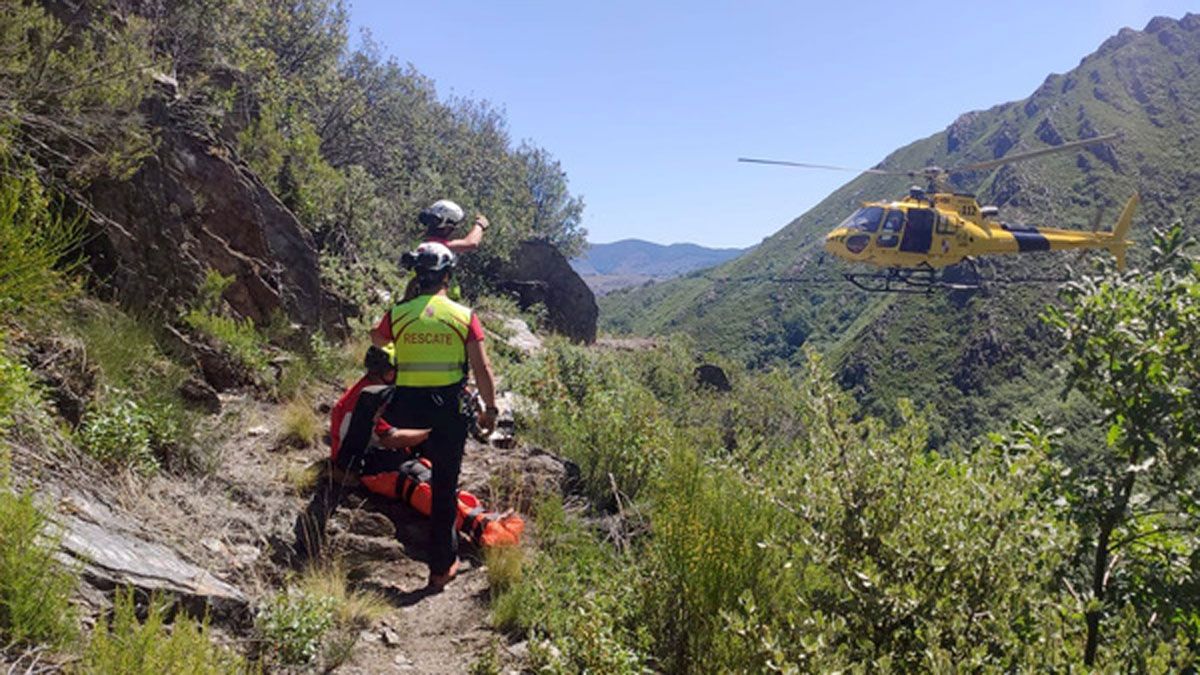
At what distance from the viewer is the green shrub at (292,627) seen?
289 cm

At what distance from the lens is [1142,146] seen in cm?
8938

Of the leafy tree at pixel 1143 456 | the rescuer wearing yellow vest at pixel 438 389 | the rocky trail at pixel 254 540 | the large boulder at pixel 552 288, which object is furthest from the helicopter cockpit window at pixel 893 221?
the rescuer wearing yellow vest at pixel 438 389

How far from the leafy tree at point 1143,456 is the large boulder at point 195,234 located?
6.03 meters

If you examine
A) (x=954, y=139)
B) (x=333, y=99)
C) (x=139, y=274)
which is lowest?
(x=139, y=274)

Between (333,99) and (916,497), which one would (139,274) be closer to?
(916,497)

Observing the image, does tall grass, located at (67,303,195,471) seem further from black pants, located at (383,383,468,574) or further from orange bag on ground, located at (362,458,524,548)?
black pants, located at (383,383,468,574)

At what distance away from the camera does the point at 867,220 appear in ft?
56.2

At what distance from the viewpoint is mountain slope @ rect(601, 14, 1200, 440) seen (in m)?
62.2

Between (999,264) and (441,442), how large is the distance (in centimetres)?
7908

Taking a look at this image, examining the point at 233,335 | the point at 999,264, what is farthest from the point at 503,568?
the point at 999,264

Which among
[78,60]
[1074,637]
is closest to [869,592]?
[1074,637]

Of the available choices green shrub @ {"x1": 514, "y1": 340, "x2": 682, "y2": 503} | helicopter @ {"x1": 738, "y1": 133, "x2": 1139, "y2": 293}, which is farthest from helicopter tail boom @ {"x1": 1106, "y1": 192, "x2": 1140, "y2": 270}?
green shrub @ {"x1": 514, "y1": 340, "x2": 682, "y2": 503}

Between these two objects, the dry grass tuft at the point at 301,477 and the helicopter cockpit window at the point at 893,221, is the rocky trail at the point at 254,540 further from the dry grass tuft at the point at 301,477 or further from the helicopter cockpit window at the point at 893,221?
the helicopter cockpit window at the point at 893,221

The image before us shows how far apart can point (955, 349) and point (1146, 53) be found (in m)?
100
